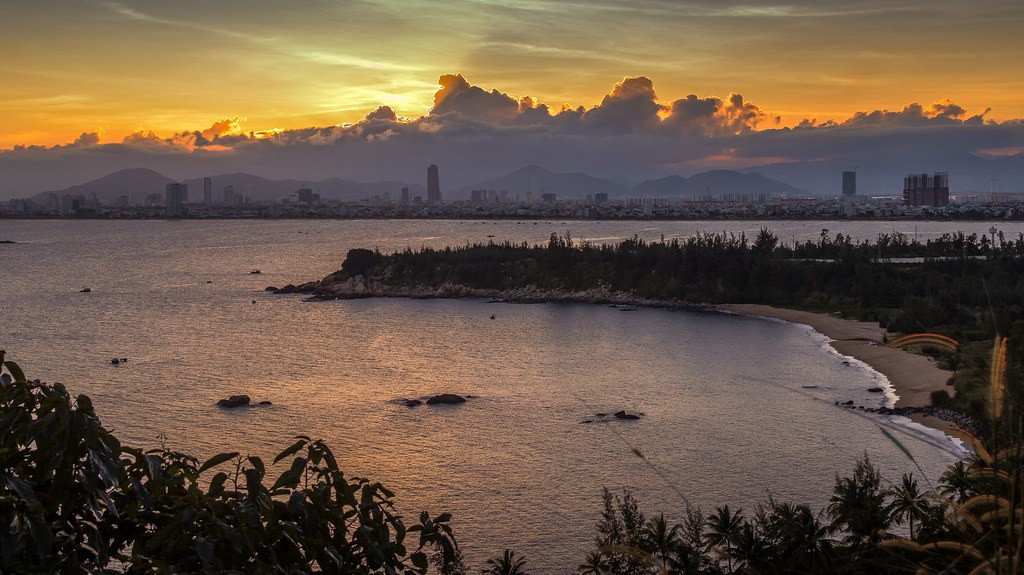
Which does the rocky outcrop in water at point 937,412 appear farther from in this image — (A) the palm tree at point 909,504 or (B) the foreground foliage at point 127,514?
(B) the foreground foliage at point 127,514

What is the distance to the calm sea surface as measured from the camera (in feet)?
79.5

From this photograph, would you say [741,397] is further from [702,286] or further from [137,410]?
[702,286]

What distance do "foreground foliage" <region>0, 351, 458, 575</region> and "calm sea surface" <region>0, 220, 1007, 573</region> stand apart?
1.97m

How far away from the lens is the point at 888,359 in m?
41.7

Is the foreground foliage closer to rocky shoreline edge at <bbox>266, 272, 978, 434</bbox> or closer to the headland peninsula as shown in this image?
the headland peninsula

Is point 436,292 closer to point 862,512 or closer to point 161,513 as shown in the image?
point 862,512

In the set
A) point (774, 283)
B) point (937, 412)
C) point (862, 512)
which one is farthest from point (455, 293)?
point (862, 512)

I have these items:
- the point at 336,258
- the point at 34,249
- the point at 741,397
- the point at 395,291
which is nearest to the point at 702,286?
the point at 395,291

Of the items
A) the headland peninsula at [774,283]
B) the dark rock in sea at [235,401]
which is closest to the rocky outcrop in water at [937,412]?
the headland peninsula at [774,283]

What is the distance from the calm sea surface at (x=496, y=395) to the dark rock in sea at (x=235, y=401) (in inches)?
24.4

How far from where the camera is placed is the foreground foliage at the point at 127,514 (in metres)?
4.29

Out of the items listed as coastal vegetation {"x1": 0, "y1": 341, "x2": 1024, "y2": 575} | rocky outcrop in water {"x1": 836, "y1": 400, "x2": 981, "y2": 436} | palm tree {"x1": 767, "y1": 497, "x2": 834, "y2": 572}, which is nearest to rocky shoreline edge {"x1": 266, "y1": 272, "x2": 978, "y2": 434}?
rocky outcrop in water {"x1": 836, "y1": 400, "x2": 981, "y2": 436}

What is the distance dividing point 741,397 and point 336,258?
91047 millimetres

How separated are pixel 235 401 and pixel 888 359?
29113 millimetres
